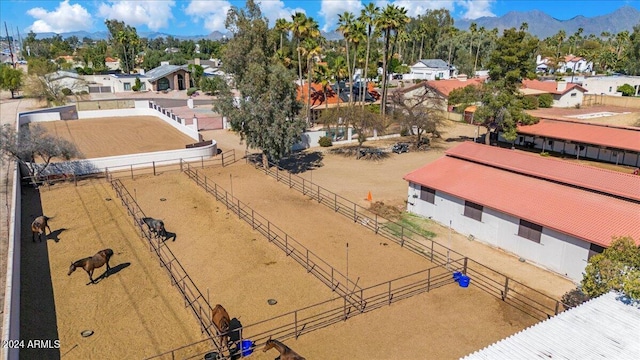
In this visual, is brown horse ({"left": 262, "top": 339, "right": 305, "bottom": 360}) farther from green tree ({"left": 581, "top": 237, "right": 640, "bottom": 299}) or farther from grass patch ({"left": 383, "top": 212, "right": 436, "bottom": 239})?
grass patch ({"left": 383, "top": 212, "right": 436, "bottom": 239})

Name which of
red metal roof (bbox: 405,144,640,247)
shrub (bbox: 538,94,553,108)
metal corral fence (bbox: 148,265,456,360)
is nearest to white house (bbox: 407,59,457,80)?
shrub (bbox: 538,94,553,108)

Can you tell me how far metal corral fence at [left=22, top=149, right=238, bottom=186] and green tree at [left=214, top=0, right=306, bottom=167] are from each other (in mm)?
5195

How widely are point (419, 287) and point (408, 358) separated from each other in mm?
5365

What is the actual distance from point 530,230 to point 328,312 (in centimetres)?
1176

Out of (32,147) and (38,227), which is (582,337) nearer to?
(38,227)

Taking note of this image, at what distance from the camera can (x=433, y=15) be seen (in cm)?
16175

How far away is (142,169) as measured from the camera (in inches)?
1480

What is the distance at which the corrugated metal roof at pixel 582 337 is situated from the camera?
11.7 m

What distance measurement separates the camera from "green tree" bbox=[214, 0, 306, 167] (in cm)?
3444

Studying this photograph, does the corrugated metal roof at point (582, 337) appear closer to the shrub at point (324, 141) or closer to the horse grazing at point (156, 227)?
the horse grazing at point (156, 227)

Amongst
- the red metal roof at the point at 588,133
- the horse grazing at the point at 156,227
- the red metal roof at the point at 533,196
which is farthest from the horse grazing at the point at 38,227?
the red metal roof at the point at 588,133

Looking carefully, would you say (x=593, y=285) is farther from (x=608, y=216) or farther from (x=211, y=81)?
(x=211, y=81)

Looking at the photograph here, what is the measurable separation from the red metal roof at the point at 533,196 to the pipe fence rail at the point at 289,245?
9099 millimetres

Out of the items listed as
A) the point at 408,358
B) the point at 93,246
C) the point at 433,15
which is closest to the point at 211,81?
the point at 93,246
